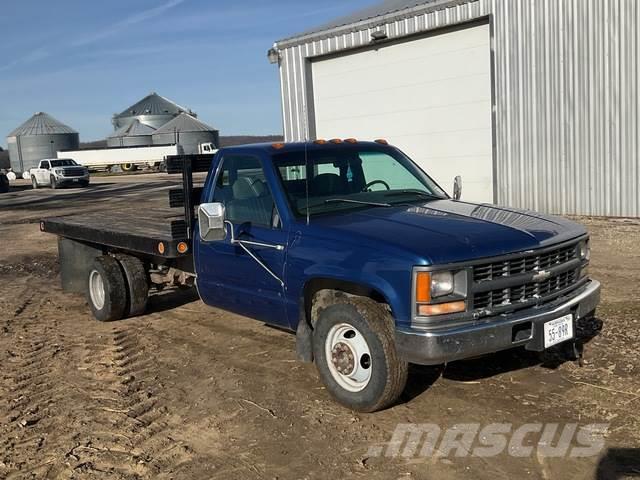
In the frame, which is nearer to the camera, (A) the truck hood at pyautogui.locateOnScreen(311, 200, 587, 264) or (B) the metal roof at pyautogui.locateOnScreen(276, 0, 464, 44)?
(A) the truck hood at pyautogui.locateOnScreen(311, 200, 587, 264)

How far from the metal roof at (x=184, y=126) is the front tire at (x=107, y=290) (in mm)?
64043

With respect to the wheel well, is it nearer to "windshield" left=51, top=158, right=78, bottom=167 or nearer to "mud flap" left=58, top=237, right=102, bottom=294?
"mud flap" left=58, top=237, right=102, bottom=294

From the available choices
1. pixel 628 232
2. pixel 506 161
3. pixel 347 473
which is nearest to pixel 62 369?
pixel 347 473

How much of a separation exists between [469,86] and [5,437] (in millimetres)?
12522

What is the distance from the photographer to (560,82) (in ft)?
44.8

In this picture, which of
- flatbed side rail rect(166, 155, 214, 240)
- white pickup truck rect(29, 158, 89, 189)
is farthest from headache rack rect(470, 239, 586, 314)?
white pickup truck rect(29, 158, 89, 189)

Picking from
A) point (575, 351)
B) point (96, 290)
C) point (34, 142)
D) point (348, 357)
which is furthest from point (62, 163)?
point (575, 351)

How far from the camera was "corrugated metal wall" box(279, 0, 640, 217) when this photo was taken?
12844mm

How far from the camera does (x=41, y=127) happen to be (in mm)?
69938

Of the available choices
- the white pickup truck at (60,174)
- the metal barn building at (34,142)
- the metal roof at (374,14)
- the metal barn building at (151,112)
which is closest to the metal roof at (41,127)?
the metal barn building at (34,142)

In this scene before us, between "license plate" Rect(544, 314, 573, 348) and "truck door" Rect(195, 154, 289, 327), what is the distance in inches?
74.7

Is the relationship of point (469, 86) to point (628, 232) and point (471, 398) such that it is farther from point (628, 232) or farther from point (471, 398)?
point (471, 398)

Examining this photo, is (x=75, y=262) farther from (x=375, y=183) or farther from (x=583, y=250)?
(x=583, y=250)

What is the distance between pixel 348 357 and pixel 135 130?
74.3m
